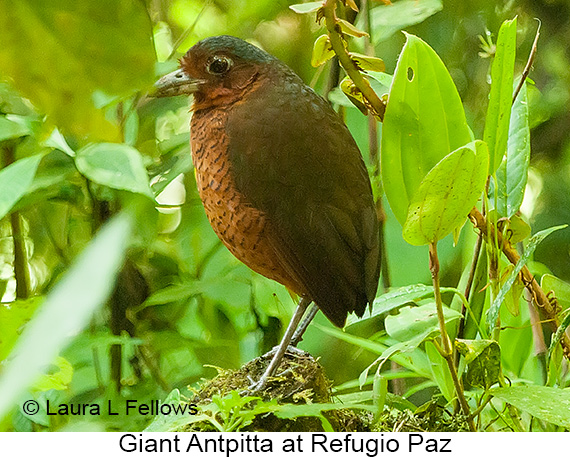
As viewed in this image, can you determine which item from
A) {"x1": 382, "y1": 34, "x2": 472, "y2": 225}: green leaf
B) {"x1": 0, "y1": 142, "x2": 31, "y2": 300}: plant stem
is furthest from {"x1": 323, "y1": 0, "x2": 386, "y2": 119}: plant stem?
{"x1": 0, "y1": 142, "x2": 31, "y2": 300}: plant stem

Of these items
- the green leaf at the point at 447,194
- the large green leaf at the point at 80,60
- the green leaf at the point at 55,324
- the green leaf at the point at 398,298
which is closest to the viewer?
the large green leaf at the point at 80,60

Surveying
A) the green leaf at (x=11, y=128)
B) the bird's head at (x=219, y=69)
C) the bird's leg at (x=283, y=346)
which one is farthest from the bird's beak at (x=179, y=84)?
the bird's leg at (x=283, y=346)

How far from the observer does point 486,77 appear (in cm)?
62

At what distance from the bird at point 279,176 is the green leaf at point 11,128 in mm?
130

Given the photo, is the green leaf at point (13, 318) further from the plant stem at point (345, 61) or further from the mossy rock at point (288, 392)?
the plant stem at point (345, 61)

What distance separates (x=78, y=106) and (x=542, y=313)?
514 millimetres

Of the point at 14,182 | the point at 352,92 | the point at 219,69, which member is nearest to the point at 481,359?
the point at 352,92

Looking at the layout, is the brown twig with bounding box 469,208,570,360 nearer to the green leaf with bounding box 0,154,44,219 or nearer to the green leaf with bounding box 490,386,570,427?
the green leaf with bounding box 490,386,570,427

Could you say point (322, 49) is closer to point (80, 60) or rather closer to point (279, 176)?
point (279, 176)

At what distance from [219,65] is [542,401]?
0.40m

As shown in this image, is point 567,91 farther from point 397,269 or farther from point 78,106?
point 78,106

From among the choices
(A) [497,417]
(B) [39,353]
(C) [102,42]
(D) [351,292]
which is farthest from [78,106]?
(A) [497,417]

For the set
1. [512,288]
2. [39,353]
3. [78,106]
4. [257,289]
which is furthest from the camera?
[257,289]

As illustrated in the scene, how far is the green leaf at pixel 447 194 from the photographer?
1.41 feet
